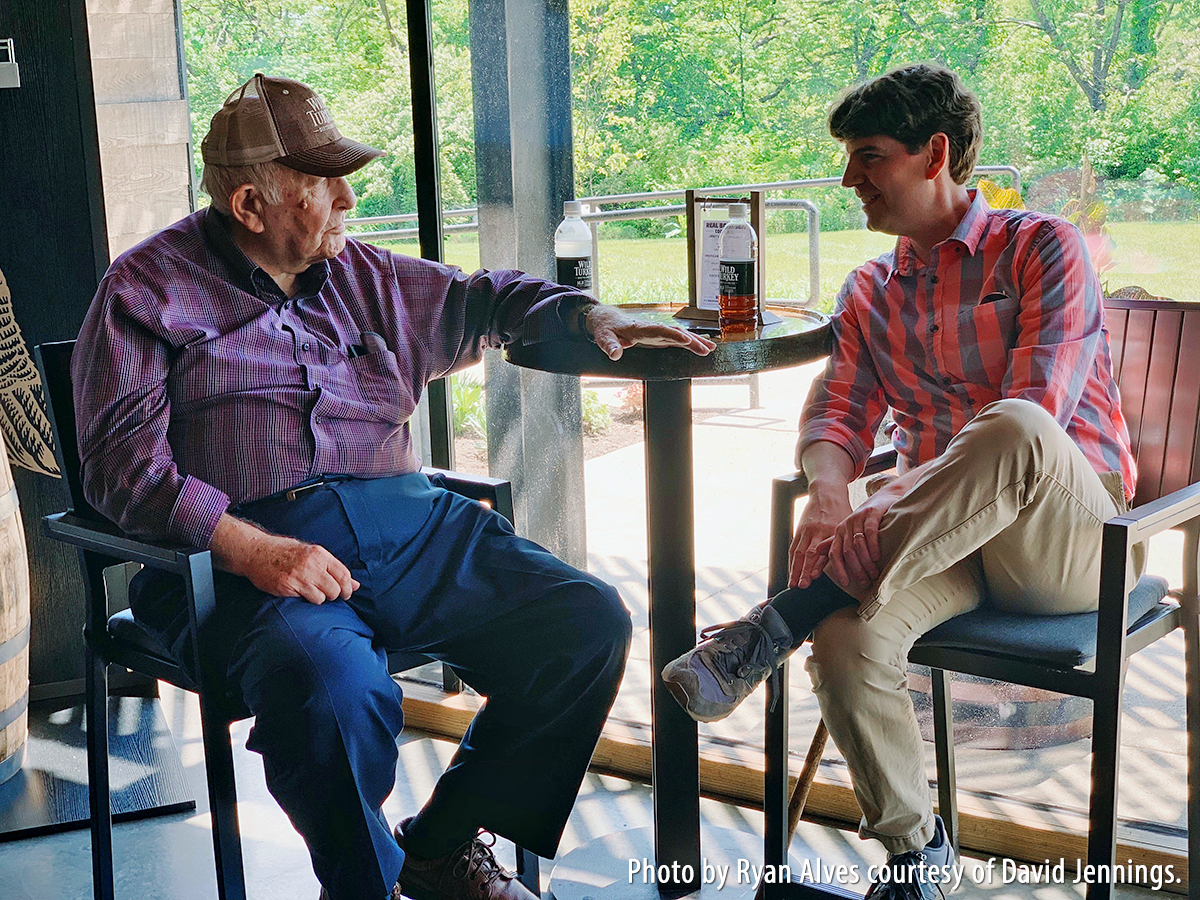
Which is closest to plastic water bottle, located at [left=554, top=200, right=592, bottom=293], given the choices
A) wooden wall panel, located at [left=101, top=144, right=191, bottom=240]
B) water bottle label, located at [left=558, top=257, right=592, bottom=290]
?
water bottle label, located at [left=558, top=257, right=592, bottom=290]

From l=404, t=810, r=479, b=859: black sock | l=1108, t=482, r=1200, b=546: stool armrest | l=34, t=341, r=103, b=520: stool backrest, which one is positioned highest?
l=34, t=341, r=103, b=520: stool backrest

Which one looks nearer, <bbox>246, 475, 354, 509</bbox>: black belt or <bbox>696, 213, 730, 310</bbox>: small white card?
<bbox>246, 475, 354, 509</bbox>: black belt

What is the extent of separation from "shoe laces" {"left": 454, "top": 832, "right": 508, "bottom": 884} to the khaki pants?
0.60 metres

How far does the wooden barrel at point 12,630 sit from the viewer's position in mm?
2430

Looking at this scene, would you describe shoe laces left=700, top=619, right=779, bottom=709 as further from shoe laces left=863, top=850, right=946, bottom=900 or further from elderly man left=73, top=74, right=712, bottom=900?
shoe laces left=863, top=850, right=946, bottom=900

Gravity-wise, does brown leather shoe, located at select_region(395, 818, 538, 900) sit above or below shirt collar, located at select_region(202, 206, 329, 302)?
below

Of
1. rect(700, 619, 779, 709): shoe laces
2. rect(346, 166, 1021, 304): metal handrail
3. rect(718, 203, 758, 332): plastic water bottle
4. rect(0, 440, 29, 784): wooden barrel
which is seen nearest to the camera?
rect(700, 619, 779, 709): shoe laces

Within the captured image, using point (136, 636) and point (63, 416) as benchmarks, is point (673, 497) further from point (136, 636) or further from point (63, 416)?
point (63, 416)

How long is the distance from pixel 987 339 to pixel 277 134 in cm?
119

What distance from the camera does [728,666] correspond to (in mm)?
1729

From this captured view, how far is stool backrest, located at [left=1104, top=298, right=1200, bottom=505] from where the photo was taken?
6.18 feet

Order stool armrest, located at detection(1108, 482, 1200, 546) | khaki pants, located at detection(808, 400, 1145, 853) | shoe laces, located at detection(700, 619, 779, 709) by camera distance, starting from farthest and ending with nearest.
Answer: shoe laces, located at detection(700, 619, 779, 709)
khaki pants, located at detection(808, 400, 1145, 853)
stool armrest, located at detection(1108, 482, 1200, 546)

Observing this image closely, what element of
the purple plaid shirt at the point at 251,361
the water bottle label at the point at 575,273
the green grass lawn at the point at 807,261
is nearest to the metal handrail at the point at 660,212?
the green grass lawn at the point at 807,261

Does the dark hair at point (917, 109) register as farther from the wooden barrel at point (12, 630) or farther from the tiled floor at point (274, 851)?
the wooden barrel at point (12, 630)
